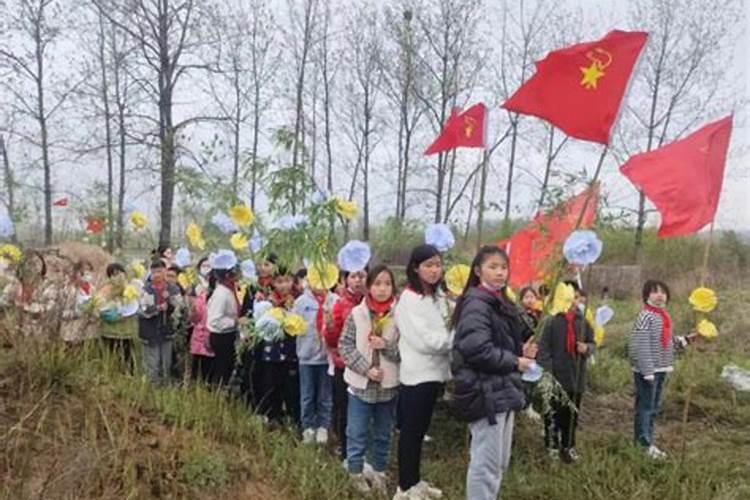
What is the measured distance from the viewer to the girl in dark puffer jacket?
354cm

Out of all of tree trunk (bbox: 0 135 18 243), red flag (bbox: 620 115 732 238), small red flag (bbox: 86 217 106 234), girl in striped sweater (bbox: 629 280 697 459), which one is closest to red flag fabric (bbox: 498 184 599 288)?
red flag (bbox: 620 115 732 238)

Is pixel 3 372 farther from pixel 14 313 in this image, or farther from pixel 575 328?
pixel 575 328

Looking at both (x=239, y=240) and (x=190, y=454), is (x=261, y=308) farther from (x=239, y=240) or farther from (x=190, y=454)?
(x=190, y=454)

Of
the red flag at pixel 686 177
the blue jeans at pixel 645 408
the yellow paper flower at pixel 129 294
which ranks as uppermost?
the red flag at pixel 686 177

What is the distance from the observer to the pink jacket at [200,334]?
5.92m

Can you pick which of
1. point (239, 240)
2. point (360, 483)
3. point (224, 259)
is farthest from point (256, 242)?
point (360, 483)

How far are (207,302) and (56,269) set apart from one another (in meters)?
1.51

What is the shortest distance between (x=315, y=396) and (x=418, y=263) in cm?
174

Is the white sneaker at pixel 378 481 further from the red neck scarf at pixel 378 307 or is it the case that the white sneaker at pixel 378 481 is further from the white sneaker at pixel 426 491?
the red neck scarf at pixel 378 307

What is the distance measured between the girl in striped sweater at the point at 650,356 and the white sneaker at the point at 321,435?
7.54 feet

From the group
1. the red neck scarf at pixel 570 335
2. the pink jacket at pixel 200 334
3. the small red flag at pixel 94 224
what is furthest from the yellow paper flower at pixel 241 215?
the small red flag at pixel 94 224

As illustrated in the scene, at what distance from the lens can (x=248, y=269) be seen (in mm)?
5301

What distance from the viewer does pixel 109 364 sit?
4621 millimetres

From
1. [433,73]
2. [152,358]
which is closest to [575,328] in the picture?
[152,358]
